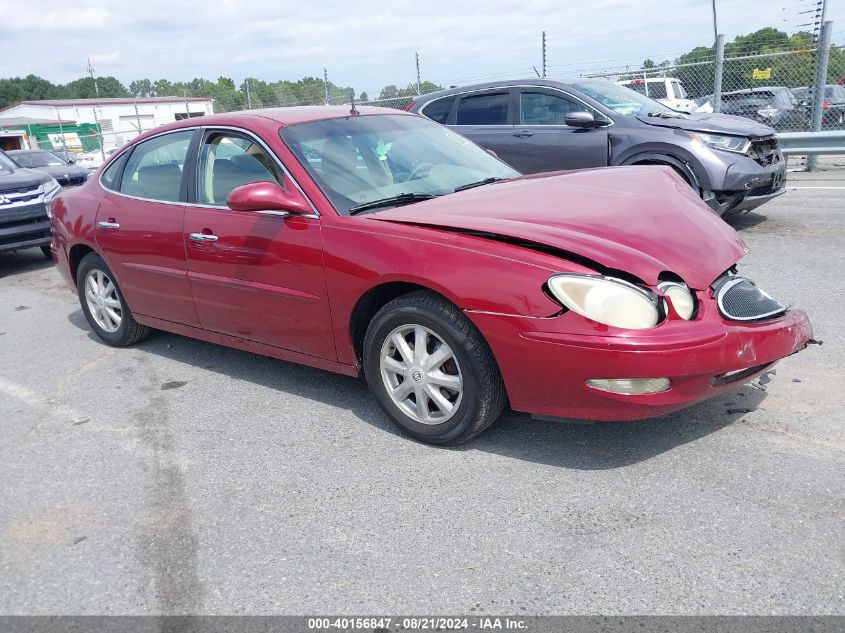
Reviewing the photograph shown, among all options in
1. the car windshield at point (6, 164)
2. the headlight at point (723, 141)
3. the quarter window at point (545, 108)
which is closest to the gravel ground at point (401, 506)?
the headlight at point (723, 141)

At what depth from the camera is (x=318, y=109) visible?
478cm

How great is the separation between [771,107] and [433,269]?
14176mm

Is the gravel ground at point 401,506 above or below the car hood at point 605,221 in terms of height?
below

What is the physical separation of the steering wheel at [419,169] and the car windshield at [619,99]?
14.2ft

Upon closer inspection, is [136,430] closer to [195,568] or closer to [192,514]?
[192,514]

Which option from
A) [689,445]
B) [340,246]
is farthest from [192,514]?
[689,445]

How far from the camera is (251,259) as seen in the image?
13.7 ft

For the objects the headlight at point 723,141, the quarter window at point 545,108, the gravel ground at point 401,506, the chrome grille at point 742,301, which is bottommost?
the gravel ground at point 401,506

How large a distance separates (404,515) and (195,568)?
81 centimetres

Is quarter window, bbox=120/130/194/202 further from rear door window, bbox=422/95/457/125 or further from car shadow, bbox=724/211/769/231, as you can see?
car shadow, bbox=724/211/769/231

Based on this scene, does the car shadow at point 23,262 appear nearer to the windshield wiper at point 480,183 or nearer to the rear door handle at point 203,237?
the rear door handle at point 203,237

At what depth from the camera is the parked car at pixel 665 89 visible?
61.0 feet

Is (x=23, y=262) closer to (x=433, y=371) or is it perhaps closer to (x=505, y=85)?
(x=505, y=85)

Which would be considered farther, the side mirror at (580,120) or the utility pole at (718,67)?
the utility pole at (718,67)
